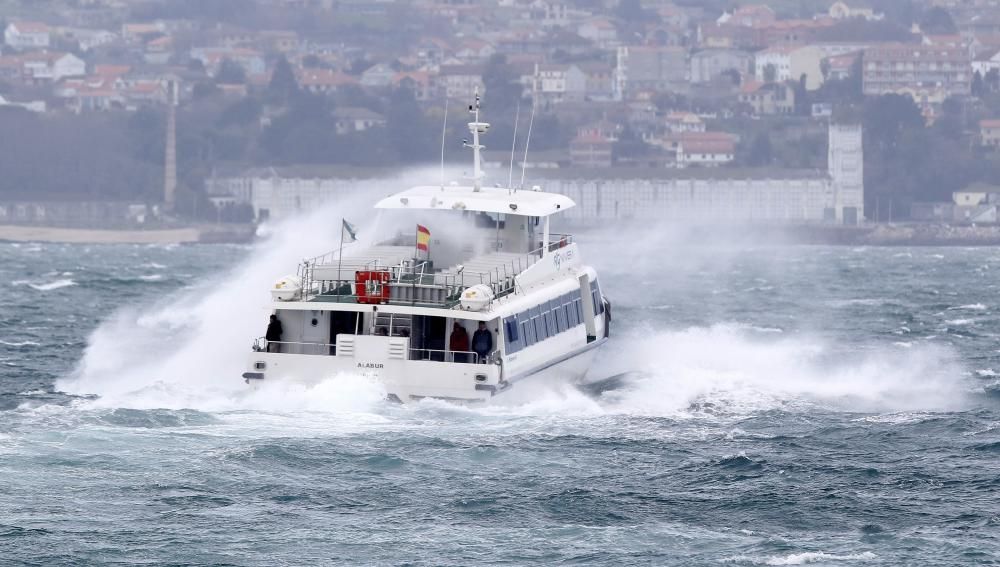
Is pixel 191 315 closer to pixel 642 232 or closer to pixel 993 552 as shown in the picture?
pixel 993 552

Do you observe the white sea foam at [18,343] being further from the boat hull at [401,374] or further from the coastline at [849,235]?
the coastline at [849,235]

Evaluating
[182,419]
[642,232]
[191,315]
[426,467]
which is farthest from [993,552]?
[642,232]

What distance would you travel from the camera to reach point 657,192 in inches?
7584

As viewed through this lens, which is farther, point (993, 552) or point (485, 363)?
point (485, 363)

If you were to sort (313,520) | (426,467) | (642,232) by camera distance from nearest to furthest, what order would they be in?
(313,520)
(426,467)
(642,232)

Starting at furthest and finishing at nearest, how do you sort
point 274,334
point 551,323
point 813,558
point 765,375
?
point 765,375, point 551,323, point 274,334, point 813,558

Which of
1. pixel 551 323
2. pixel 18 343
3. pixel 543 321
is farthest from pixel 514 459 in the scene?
pixel 18 343

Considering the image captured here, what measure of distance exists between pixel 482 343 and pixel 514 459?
12.7 ft

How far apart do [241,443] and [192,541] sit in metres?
5.05

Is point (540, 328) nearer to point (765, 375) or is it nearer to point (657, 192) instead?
point (765, 375)

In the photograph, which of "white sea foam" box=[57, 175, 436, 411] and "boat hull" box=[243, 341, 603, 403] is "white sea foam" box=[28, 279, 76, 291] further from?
"boat hull" box=[243, 341, 603, 403]

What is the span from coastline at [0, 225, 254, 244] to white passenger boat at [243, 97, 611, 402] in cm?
12150

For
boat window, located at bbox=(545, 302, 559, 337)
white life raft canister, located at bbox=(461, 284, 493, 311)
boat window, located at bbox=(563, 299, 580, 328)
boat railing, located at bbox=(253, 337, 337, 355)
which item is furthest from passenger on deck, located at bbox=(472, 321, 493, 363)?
boat window, located at bbox=(563, 299, 580, 328)

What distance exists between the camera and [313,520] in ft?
90.9
